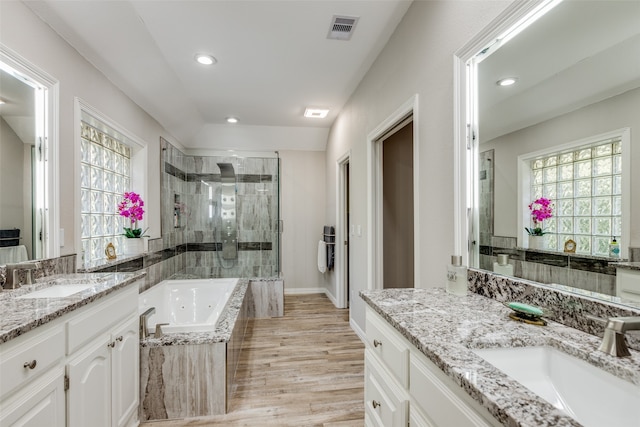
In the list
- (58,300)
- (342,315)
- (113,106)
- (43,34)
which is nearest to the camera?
(58,300)

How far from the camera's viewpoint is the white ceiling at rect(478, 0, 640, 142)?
81 centimetres

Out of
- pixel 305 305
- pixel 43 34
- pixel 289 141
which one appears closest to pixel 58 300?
pixel 43 34

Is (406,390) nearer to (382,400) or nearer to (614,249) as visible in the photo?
(382,400)

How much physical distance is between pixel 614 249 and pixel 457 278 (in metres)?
0.58

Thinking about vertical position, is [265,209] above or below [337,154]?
below

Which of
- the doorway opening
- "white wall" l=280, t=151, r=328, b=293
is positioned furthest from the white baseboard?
"white wall" l=280, t=151, r=328, b=293

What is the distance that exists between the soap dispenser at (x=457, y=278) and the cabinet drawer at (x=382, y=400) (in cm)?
47

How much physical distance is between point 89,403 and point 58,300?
49 centimetres

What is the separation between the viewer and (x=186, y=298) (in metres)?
3.53

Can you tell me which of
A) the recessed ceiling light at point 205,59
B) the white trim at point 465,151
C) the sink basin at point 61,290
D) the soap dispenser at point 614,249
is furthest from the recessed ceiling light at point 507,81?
the recessed ceiling light at point 205,59

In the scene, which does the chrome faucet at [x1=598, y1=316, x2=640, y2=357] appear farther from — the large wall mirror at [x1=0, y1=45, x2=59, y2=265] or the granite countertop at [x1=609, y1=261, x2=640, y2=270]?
the large wall mirror at [x1=0, y1=45, x2=59, y2=265]

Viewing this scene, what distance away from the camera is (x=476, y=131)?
1403 mm

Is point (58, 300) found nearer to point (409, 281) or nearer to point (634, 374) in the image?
point (634, 374)

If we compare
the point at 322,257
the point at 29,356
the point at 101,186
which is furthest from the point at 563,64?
the point at 322,257
